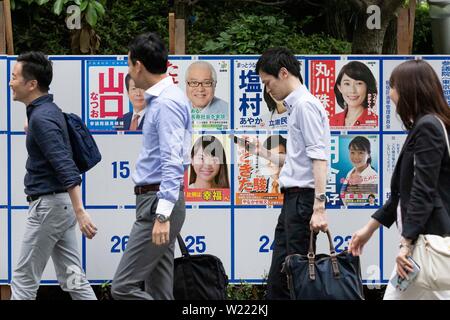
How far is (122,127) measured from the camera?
7.45 meters

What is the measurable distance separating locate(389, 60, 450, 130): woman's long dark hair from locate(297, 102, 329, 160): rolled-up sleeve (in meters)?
1.09

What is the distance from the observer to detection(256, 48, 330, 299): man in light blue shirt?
585 centimetres

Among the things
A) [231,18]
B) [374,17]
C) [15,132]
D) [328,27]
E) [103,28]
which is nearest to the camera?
[15,132]

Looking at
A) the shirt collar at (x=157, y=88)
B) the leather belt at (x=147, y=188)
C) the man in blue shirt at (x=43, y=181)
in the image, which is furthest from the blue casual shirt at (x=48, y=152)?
the shirt collar at (x=157, y=88)

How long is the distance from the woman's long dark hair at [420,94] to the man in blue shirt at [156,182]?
1389 mm

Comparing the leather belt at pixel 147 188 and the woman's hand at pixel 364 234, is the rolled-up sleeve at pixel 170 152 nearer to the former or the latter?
the leather belt at pixel 147 188

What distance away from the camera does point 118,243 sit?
7.48 metres

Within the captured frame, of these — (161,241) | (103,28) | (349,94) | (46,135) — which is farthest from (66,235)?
(103,28)

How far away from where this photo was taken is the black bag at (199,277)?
5.92 meters

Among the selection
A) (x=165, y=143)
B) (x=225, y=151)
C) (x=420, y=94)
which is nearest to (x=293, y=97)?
(x=165, y=143)

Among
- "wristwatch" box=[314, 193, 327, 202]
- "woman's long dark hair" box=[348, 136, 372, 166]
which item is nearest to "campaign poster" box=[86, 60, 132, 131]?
"woman's long dark hair" box=[348, 136, 372, 166]

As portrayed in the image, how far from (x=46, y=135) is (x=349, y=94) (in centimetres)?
273

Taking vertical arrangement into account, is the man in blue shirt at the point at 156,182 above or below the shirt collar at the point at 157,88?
below

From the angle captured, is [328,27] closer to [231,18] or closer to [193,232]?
[231,18]
